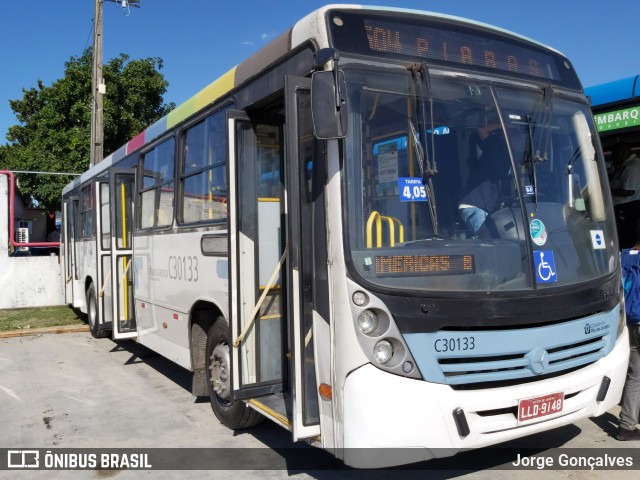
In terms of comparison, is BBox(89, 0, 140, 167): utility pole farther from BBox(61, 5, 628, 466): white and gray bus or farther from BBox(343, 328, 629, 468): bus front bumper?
BBox(343, 328, 629, 468): bus front bumper

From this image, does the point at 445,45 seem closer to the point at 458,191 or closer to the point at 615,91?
the point at 458,191

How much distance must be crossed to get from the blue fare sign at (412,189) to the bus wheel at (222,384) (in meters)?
2.17

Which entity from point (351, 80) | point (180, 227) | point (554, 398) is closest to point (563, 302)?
point (554, 398)

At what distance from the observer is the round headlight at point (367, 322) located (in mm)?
3449

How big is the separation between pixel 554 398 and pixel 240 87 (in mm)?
3179

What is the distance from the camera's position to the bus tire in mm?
10141

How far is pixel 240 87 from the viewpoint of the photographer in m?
4.84

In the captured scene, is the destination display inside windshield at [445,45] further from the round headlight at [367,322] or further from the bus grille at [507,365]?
the bus grille at [507,365]

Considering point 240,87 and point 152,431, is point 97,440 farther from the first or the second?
point 240,87

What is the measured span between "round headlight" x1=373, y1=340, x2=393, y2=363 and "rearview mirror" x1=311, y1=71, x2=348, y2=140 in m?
1.18

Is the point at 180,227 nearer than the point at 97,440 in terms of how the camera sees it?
No

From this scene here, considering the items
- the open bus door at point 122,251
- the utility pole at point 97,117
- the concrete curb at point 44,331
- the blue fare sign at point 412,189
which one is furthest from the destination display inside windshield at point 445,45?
the utility pole at point 97,117

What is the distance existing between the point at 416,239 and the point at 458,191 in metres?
0.45

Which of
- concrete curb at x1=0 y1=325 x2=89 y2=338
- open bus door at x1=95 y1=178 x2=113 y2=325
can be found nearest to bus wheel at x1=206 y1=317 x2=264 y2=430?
open bus door at x1=95 y1=178 x2=113 y2=325
